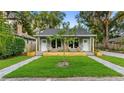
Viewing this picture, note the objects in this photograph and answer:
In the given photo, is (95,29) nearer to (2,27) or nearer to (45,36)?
(45,36)

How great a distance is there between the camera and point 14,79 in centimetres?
779

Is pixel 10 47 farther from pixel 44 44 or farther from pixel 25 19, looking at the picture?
pixel 25 19

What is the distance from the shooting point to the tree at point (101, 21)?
1178 inches

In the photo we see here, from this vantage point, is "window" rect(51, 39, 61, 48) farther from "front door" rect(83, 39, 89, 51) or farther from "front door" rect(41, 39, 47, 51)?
"front door" rect(83, 39, 89, 51)

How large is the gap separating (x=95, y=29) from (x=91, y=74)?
2602 centimetres

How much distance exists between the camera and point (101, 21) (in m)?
30.6

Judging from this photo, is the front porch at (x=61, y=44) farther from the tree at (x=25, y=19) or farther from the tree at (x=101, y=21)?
the tree at (x=101, y=21)

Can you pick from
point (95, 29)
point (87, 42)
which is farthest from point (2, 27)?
point (95, 29)

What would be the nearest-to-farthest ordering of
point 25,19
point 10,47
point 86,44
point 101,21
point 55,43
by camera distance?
point 10,47, point 55,43, point 86,44, point 25,19, point 101,21

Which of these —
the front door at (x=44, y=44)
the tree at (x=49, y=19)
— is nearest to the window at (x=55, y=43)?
the front door at (x=44, y=44)

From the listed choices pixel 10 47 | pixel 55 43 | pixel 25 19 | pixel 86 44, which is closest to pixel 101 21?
pixel 86 44

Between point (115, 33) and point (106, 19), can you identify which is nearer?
point (106, 19)
